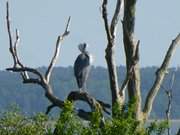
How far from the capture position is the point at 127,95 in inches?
319

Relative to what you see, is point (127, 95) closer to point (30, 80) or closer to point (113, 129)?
point (30, 80)

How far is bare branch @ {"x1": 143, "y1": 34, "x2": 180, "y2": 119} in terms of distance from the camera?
26.8 ft

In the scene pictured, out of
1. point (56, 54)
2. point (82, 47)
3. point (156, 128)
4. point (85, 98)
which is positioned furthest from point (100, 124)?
point (82, 47)

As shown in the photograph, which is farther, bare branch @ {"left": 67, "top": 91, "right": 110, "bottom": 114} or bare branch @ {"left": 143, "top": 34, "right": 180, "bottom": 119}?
bare branch @ {"left": 143, "top": 34, "right": 180, "bottom": 119}

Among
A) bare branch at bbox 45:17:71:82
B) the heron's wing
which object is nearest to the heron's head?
the heron's wing

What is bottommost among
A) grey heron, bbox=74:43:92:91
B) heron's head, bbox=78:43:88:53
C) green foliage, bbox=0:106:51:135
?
grey heron, bbox=74:43:92:91

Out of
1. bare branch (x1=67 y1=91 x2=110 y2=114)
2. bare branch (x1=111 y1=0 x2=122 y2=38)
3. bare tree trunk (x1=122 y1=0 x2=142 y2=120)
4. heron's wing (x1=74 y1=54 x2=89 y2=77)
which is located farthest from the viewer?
heron's wing (x1=74 y1=54 x2=89 y2=77)

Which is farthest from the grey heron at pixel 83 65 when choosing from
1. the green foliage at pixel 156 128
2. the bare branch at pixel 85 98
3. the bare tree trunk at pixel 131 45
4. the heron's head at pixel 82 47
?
the green foliage at pixel 156 128

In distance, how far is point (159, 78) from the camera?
27.1 feet

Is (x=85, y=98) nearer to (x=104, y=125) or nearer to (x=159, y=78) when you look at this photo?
(x=159, y=78)

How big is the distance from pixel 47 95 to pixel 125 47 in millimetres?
867

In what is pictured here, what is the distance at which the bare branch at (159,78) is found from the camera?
321 inches

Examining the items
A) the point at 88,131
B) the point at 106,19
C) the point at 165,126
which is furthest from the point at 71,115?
the point at 106,19

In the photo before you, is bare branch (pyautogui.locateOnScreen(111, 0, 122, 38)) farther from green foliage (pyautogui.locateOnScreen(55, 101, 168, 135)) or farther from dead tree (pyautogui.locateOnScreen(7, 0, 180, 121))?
green foliage (pyautogui.locateOnScreen(55, 101, 168, 135))
